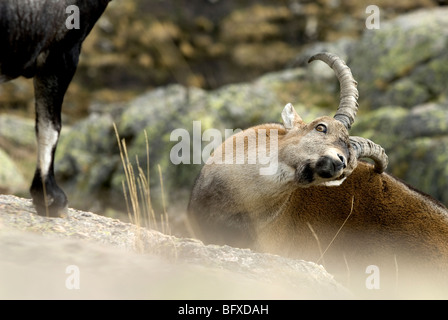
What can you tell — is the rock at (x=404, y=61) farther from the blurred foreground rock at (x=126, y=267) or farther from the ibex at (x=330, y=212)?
the blurred foreground rock at (x=126, y=267)

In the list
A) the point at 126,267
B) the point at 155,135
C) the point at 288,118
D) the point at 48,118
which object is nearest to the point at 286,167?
the point at 288,118

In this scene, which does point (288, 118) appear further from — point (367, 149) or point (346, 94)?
point (367, 149)

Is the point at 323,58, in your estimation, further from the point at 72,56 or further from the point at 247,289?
the point at 247,289

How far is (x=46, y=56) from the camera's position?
6668 millimetres

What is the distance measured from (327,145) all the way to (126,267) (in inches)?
127

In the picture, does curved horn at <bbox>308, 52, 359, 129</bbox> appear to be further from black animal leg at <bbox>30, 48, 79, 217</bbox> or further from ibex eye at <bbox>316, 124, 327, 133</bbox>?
black animal leg at <bbox>30, 48, 79, 217</bbox>

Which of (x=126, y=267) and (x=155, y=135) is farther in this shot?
(x=155, y=135)

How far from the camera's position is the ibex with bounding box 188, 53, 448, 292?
802cm

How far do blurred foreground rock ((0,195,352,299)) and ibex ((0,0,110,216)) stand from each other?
19.7 inches

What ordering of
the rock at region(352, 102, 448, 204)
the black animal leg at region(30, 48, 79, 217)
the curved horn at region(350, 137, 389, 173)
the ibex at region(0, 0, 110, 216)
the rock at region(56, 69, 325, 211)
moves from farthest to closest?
1. the rock at region(56, 69, 325, 211)
2. the rock at region(352, 102, 448, 204)
3. the curved horn at region(350, 137, 389, 173)
4. the black animal leg at region(30, 48, 79, 217)
5. the ibex at region(0, 0, 110, 216)

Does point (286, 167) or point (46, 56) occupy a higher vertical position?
point (46, 56)

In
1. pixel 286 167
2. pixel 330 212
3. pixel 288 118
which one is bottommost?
pixel 330 212

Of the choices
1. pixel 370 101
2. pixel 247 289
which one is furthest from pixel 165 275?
pixel 370 101

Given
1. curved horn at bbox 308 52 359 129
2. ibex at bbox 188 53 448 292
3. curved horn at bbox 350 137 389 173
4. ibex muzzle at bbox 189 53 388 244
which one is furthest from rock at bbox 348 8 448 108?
curved horn at bbox 308 52 359 129
